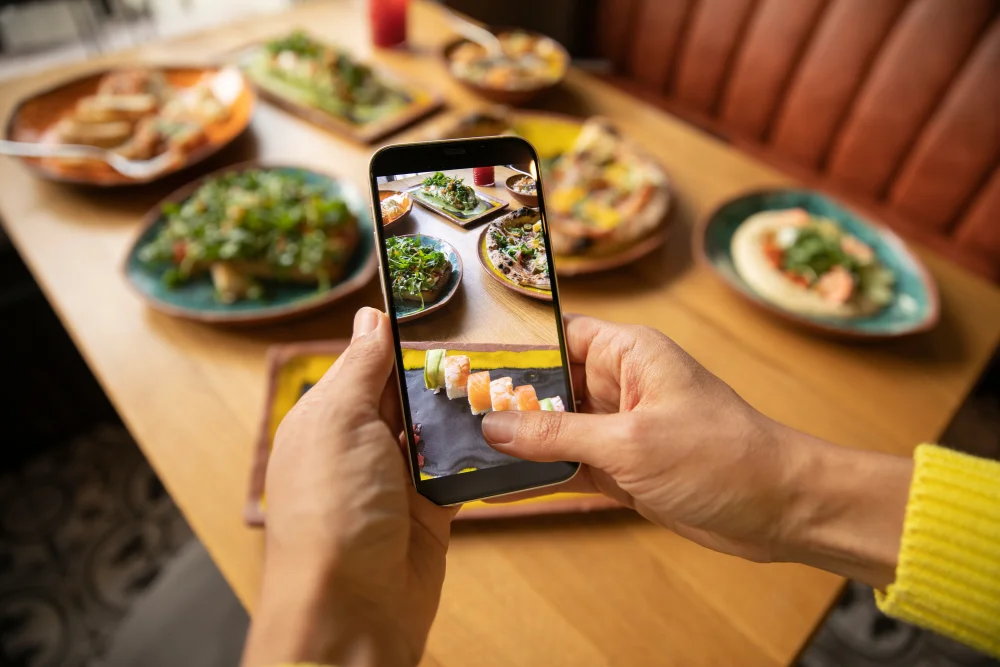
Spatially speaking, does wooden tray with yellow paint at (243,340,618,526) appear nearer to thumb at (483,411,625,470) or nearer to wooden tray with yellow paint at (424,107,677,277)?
thumb at (483,411,625,470)

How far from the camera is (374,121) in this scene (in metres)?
1.33

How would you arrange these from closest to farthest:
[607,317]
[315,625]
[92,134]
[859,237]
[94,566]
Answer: [315,625], [607,317], [859,237], [92,134], [94,566]

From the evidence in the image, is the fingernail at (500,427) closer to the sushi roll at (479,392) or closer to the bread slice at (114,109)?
the sushi roll at (479,392)

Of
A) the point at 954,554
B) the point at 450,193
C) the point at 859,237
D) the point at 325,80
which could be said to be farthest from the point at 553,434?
the point at 325,80

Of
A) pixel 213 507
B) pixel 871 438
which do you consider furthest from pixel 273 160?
pixel 871 438

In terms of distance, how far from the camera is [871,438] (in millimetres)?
A: 809

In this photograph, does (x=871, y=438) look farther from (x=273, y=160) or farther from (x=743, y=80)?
(x=743, y=80)

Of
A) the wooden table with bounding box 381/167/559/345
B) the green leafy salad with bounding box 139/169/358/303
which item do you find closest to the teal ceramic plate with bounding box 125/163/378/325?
the green leafy salad with bounding box 139/169/358/303

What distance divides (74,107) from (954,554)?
5.63 feet

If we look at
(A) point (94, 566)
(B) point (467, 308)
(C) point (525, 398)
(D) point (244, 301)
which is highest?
(B) point (467, 308)

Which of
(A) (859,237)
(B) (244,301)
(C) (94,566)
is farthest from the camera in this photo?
(C) (94,566)

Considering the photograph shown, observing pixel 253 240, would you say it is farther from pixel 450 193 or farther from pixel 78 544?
pixel 78 544

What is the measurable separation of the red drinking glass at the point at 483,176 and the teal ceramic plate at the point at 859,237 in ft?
1.92

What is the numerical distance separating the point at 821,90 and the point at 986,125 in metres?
0.38
